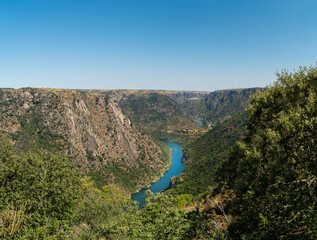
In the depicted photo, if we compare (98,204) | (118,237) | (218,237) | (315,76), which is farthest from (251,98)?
(98,204)

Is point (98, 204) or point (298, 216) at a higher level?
point (298, 216)

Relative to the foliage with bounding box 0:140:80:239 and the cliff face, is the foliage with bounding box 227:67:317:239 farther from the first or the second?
the cliff face

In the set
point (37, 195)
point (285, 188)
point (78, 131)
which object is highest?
point (285, 188)

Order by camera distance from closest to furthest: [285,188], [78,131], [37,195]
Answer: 1. [285,188]
2. [37,195]
3. [78,131]

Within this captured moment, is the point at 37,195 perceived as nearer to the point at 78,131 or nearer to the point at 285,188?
the point at 285,188

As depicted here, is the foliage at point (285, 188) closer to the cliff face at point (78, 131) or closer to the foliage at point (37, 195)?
the foliage at point (37, 195)

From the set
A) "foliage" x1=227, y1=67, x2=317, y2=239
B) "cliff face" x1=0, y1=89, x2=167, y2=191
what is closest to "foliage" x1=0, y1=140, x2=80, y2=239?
"foliage" x1=227, y1=67, x2=317, y2=239

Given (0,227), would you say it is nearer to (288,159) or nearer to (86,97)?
(288,159)

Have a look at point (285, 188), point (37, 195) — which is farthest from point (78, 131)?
point (285, 188)

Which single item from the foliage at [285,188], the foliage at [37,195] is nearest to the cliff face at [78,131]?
the foliage at [37,195]
